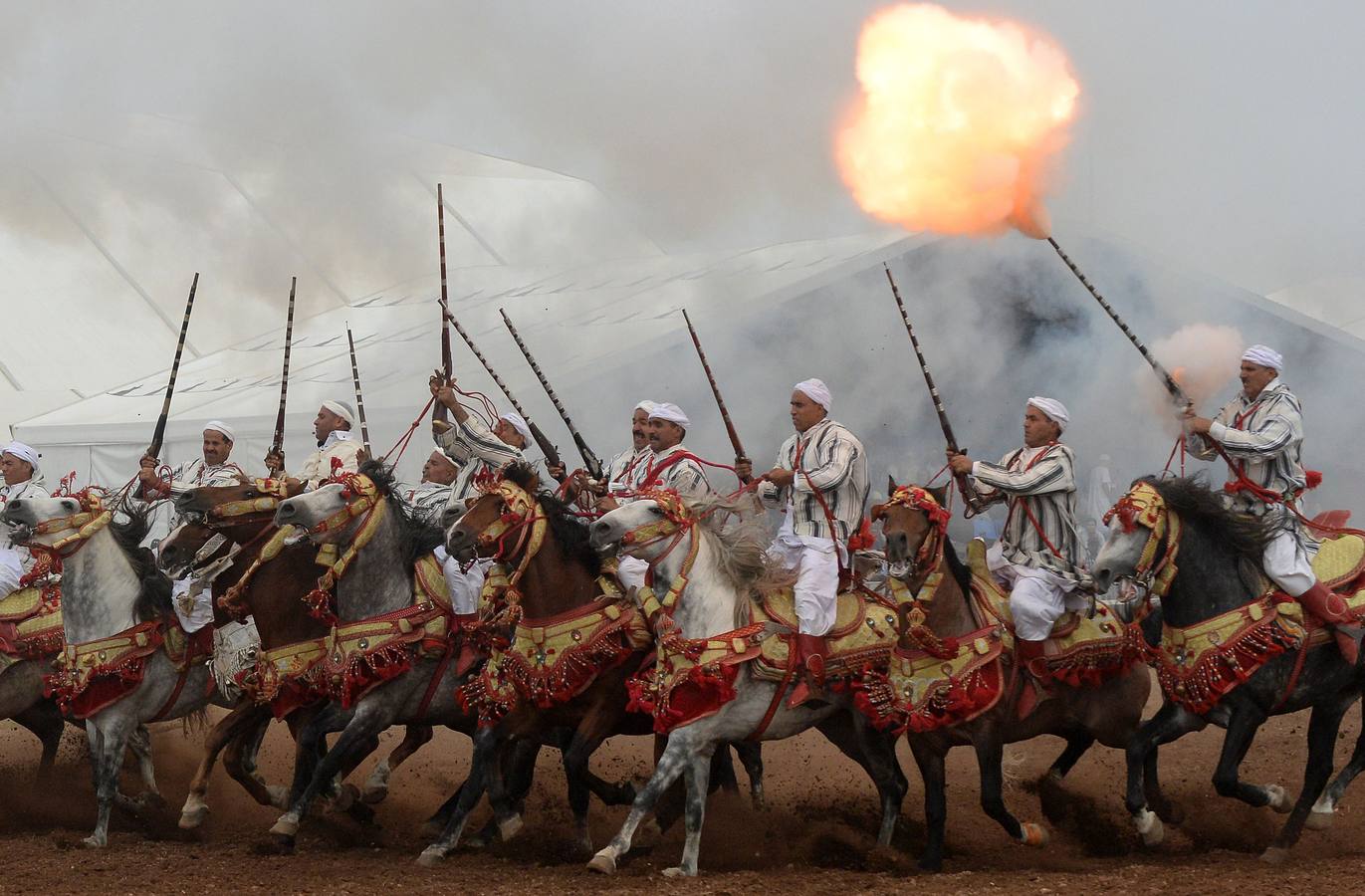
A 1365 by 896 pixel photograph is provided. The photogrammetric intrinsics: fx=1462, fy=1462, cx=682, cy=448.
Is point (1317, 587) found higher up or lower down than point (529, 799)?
higher up

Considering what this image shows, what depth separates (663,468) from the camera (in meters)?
9.37

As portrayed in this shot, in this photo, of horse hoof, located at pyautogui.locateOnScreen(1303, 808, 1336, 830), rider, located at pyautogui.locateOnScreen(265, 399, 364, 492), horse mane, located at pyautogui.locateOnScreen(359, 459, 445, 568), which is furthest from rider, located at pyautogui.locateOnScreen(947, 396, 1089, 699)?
rider, located at pyautogui.locateOnScreen(265, 399, 364, 492)

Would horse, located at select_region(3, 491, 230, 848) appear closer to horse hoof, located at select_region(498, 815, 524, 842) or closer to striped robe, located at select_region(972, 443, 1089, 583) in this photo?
horse hoof, located at select_region(498, 815, 524, 842)

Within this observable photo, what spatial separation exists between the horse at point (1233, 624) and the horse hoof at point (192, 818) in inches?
216

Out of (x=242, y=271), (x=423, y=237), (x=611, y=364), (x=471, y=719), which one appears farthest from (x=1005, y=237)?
(x=242, y=271)

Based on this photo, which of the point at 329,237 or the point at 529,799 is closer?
the point at 529,799

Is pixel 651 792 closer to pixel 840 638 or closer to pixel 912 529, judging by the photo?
pixel 840 638

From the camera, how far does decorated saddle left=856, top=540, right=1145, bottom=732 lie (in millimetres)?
8078

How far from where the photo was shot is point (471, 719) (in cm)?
927

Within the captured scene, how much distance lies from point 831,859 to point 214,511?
4194mm

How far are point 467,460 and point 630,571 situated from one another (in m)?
1.70

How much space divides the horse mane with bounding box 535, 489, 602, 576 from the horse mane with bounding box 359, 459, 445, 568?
0.93 m

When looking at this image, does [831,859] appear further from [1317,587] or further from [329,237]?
A: [329,237]

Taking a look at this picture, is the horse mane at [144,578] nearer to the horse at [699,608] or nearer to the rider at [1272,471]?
the horse at [699,608]
